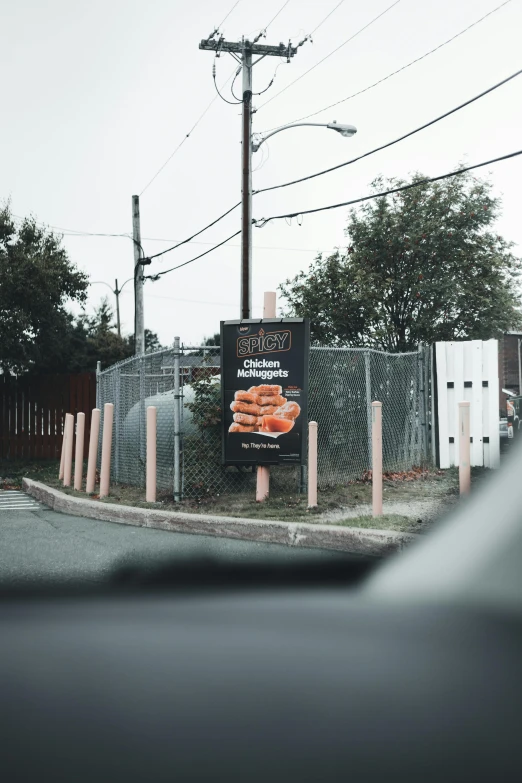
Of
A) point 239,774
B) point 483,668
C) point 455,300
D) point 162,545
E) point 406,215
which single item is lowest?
point 162,545

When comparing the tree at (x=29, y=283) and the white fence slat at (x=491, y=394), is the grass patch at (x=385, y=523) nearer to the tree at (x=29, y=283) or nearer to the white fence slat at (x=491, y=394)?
the white fence slat at (x=491, y=394)

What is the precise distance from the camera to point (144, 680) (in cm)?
88

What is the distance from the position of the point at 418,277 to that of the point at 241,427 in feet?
50.2

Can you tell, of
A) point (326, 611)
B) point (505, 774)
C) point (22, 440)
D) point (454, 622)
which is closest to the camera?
point (505, 774)

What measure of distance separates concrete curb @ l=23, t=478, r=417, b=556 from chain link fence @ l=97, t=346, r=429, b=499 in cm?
99

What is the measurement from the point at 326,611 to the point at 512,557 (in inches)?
9.1

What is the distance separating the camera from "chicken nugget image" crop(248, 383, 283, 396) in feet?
32.9

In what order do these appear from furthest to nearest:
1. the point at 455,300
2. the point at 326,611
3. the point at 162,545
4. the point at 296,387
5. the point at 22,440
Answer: the point at 455,300 → the point at 22,440 → the point at 296,387 → the point at 162,545 → the point at 326,611

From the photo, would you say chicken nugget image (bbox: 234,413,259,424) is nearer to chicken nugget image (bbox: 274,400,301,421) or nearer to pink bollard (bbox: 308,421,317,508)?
chicken nugget image (bbox: 274,400,301,421)

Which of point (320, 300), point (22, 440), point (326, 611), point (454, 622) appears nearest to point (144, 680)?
point (326, 611)

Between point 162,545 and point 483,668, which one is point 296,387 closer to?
point 162,545

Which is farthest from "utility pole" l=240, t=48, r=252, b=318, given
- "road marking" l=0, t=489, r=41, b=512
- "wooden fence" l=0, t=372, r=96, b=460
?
"road marking" l=0, t=489, r=41, b=512

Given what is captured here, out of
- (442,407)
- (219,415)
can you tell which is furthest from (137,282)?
(219,415)

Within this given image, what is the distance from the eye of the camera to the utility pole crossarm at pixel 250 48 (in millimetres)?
19469
